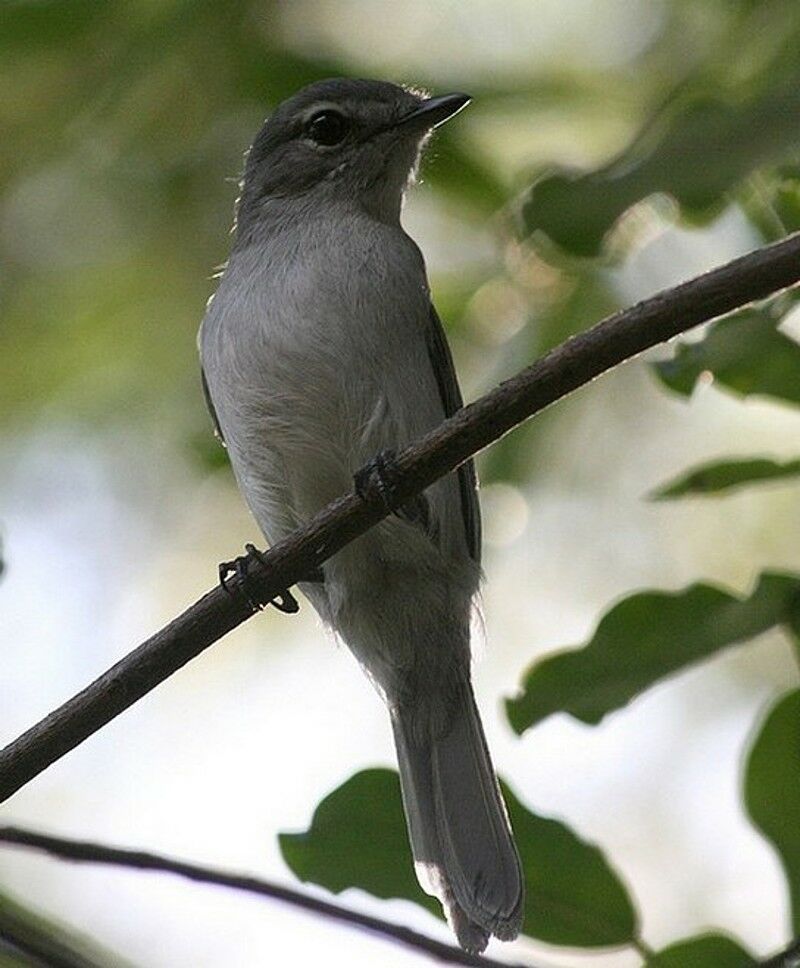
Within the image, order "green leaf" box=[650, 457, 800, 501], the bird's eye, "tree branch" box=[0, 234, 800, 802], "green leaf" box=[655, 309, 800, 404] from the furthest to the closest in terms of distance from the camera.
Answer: the bird's eye → "green leaf" box=[650, 457, 800, 501] → "green leaf" box=[655, 309, 800, 404] → "tree branch" box=[0, 234, 800, 802]

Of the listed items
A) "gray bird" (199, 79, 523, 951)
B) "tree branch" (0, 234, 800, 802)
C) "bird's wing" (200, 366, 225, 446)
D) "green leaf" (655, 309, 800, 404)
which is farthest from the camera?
"bird's wing" (200, 366, 225, 446)

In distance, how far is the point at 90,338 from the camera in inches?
249

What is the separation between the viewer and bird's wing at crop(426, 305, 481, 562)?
15.2 ft

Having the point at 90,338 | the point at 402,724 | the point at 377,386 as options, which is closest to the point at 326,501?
the point at 377,386

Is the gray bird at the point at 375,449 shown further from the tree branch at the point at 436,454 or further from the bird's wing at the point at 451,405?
the tree branch at the point at 436,454

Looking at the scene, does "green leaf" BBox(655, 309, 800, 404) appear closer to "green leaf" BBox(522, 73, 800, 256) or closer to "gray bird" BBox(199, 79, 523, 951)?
"green leaf" BBox(522, 73, 800, 256)

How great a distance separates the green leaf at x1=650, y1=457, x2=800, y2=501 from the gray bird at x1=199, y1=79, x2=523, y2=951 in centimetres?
96

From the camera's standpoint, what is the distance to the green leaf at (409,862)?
3139 mm

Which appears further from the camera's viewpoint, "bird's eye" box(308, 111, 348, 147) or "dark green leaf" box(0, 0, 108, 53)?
"bird's eye" box(308, 111, 348, 147)

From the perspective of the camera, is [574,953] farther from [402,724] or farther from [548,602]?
[548,602]

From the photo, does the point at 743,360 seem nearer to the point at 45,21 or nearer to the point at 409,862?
the point at 409,862

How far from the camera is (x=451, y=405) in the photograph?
15.4ft

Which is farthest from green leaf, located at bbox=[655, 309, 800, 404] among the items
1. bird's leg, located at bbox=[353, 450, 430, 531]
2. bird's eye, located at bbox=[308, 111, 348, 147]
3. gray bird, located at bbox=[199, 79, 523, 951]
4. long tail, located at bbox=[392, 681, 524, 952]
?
bird's eye, located at bbox=[308, 111, 348, 147]

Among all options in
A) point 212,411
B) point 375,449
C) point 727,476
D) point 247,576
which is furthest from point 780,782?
point 212,411
